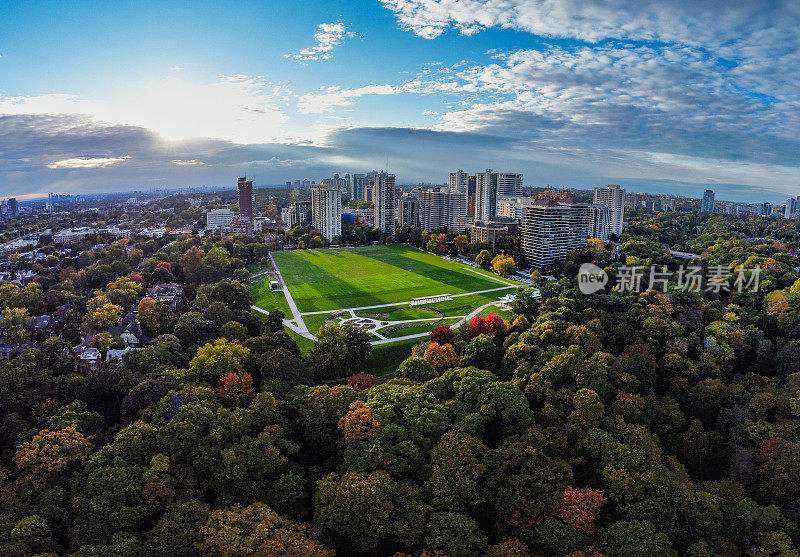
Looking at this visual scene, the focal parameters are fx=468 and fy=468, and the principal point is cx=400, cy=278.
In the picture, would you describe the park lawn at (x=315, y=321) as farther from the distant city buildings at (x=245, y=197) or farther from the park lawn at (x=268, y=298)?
the distant city buildings at (x=245, y=197)

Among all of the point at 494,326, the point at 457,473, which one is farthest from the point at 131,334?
the point at 457,473

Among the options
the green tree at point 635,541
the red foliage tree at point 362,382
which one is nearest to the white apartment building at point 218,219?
the red foliage tree at point 362,382

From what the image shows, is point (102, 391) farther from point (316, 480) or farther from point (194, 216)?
point (194, 216)

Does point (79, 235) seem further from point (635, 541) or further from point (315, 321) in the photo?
point (635, 541)

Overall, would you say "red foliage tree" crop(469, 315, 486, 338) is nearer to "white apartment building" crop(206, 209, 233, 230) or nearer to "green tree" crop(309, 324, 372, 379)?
"green tree" crop(309, 324, 372, 379)

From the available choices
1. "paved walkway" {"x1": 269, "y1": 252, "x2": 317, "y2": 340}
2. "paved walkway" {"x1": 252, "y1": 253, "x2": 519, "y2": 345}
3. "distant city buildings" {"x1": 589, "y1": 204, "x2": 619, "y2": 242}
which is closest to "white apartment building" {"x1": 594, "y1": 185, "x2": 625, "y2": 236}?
"distant city buildings" {"x1": 589, "y1": 204, "x2": 619, "y2": 242}

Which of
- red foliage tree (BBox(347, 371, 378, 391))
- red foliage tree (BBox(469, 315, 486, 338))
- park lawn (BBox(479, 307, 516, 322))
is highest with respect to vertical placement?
red foliage tree (BBox(469, 315, 486, 338))
